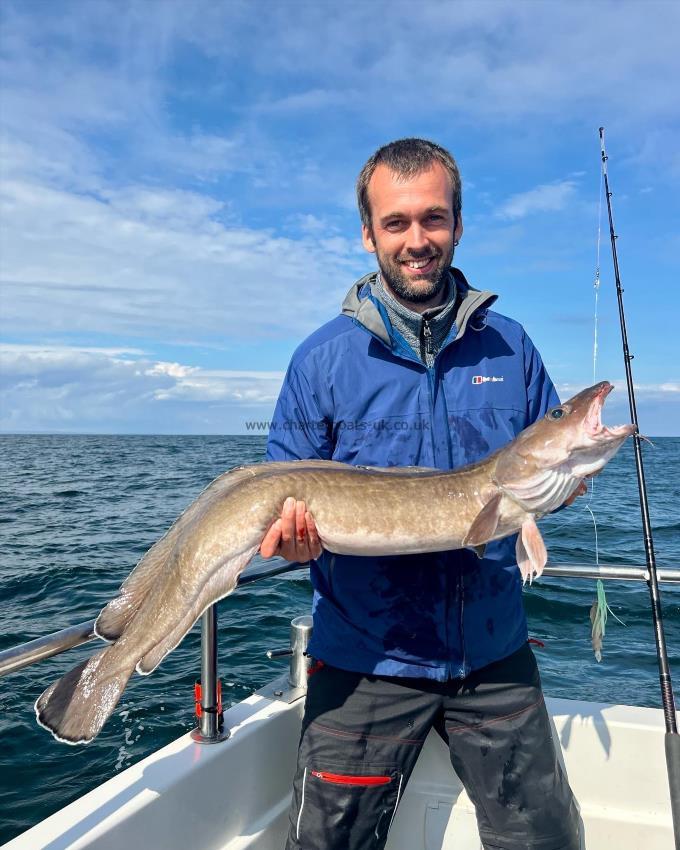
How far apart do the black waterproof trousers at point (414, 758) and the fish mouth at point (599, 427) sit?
1.14 metres

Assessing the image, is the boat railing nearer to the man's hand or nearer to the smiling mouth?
the man's hand

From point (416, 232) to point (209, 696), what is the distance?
253 centimetres

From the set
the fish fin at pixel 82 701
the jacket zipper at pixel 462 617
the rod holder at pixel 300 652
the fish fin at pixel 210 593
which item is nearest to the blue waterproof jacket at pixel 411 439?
the jacket zipper at pixel 462 617

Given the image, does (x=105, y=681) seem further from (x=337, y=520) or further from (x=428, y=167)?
(x=428, y=167)

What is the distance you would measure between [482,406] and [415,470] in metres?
0.47

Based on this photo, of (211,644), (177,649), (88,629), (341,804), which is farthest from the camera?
(177,649)

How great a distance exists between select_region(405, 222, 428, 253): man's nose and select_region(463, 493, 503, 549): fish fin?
125 centimetres

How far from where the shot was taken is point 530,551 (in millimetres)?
2807

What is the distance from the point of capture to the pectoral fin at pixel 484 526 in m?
2.75

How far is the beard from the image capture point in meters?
3.21

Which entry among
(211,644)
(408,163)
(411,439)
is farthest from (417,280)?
(211,644)

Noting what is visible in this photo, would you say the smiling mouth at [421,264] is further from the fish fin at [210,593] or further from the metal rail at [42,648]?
the metal rail at [42,648]

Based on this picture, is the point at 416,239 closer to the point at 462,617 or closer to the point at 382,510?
the point at 382,510

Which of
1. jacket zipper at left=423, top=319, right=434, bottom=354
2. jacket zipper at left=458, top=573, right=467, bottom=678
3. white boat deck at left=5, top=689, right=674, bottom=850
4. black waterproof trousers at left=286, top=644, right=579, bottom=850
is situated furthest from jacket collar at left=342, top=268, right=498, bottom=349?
white boat deck at left=5, top=689, right=674, bottom=850
